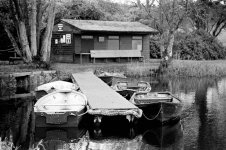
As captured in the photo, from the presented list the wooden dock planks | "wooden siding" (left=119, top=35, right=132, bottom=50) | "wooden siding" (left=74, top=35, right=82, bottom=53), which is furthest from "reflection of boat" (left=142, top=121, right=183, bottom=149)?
"wooden siding" (left=119, top=35, right=132, bottom=50)

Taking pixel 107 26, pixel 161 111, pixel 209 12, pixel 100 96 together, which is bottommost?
pixel 161 111

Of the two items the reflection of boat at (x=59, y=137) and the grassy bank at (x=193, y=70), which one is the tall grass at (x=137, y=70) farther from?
the reflection of boat at (x=59, y=137)

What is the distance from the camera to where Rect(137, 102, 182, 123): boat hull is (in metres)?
14.4

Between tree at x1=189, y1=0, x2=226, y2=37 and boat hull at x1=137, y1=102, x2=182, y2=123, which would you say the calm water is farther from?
tree at x1=189, y1=0, x2=226, y2=37

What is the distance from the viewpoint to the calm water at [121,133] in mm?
12367

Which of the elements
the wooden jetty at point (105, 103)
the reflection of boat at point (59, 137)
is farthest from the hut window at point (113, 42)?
the reflection of boat at point (59, 137)

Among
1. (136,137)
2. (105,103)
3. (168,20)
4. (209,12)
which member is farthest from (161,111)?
(209,12)

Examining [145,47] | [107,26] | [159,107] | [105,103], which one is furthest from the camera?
[145,47]

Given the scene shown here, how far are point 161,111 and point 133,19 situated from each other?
Answer: 3723cm

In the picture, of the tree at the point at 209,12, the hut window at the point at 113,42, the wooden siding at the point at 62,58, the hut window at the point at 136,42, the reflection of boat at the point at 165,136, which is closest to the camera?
the reflection of boat at the point at 165,136

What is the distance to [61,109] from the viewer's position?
14672 mm

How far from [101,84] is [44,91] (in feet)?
11.8

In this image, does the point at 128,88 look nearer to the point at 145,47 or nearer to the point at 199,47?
the point at 145,47

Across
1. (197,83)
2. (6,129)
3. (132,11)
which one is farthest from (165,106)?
(132,11)
